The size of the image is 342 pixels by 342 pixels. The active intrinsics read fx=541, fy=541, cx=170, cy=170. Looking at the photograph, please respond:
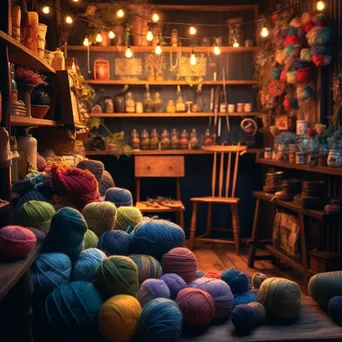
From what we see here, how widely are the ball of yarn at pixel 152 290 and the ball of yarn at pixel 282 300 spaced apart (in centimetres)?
36

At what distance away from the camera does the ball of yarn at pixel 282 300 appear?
1.86 m

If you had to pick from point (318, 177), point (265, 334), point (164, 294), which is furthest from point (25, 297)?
point (318, 177)

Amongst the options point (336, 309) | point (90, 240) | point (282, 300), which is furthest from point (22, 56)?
point (336, 309)

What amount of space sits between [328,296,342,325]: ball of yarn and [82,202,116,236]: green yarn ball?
963 millimetres

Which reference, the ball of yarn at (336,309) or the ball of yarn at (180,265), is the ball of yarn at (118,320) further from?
the ball of yarn at (336,309)

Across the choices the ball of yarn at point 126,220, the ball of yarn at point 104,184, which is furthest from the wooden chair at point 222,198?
the ball of yarn at point 126,220

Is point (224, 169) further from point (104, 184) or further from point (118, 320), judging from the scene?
point (118, 320)

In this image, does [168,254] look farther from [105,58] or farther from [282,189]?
[105,58]

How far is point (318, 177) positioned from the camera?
4.74 meters

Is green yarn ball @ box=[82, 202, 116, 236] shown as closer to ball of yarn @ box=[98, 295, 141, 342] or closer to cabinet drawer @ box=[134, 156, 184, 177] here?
ball of yarn @ box=[98, 295, 141, 342]

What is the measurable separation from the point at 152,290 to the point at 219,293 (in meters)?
0.25

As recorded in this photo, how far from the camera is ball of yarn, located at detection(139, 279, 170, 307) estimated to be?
180cm

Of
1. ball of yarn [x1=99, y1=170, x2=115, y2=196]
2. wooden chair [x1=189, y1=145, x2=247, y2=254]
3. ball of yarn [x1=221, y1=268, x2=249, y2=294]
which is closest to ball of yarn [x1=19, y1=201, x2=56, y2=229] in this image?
ball of yarn [x1=221, y1=268, x2=249, y2=294]

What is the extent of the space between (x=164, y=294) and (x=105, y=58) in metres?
4.78
